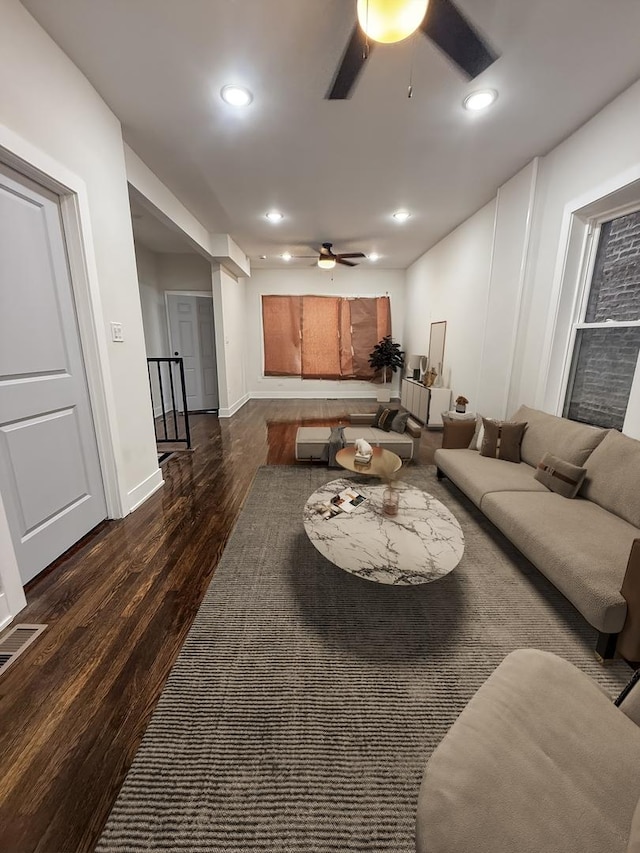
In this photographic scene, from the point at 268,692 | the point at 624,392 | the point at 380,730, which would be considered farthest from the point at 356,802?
the point at 624,392

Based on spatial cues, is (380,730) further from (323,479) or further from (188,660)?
(323,479)

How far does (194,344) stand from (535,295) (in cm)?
518

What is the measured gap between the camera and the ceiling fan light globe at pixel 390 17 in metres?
1.25

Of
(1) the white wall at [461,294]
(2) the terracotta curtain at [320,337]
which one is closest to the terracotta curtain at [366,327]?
(2) the terracotta curtain at [320,337]

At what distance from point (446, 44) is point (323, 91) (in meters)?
0.90

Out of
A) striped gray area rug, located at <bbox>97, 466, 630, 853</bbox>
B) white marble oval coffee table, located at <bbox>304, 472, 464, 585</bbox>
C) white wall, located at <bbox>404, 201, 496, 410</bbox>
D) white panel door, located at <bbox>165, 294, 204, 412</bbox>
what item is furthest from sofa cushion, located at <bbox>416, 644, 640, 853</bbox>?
white panel door, located at <bbox>165, 294, 204, 412</bbox>

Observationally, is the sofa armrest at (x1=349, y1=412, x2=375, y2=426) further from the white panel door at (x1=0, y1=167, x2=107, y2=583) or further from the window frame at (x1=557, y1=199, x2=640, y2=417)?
the white panel door at (x1=0, y1=167, x2=107, y2=583)

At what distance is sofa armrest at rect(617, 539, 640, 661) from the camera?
4.07 feet

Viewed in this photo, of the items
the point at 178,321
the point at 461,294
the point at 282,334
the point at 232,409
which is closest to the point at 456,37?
the point at 461,294

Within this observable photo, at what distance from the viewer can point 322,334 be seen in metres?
7.07

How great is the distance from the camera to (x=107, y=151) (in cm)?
227

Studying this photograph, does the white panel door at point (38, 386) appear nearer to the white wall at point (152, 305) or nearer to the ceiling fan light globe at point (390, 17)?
the ceiling fan light globe at point (390, 17)

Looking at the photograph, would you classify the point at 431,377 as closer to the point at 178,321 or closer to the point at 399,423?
the point at 399,423

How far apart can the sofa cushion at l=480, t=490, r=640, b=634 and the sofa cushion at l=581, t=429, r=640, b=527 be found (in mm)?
56
